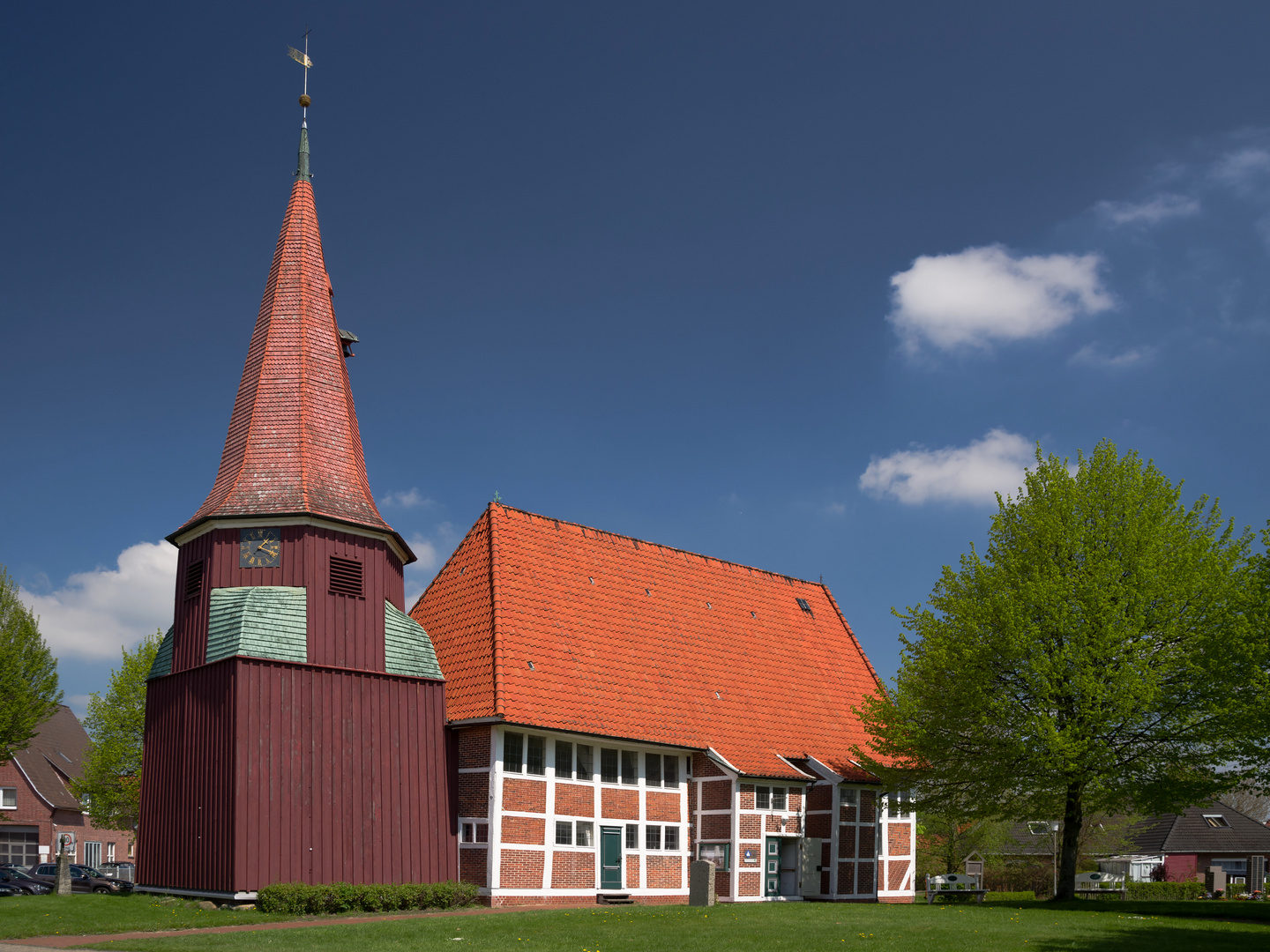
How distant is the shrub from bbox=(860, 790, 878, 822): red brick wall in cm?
1472

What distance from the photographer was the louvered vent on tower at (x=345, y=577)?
28.1m

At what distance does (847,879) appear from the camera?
110 feet

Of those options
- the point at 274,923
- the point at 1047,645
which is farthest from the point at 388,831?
the point at 1047,645

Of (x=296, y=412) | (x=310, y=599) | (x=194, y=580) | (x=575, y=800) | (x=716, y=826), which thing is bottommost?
(x=716, y=826)

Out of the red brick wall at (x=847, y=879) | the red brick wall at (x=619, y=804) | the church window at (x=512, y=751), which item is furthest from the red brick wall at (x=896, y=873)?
the church window at (x=512, y=751)

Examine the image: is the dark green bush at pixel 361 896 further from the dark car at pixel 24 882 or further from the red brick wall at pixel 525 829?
the dark car at pixel 24 882

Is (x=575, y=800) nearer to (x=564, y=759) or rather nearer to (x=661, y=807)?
(x=564, y=759)

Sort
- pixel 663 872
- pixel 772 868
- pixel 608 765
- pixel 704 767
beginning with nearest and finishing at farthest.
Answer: pixel 608 765, pixel 663 872, pixel 704 767, pixel 772 868

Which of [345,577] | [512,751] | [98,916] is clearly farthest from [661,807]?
[98,916]

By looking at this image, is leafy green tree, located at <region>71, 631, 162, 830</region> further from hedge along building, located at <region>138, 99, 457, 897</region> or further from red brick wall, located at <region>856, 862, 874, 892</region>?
red brick wall, located at <region>856, 862, 874, 892</region>

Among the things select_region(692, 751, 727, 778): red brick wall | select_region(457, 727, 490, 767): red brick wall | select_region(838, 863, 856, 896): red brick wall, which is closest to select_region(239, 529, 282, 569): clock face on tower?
select_region(457, 727, 490, 767): red brick wall

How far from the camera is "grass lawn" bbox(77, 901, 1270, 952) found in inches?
679

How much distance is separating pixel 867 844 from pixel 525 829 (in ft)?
39.5

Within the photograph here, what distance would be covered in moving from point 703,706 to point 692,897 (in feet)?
26.0
